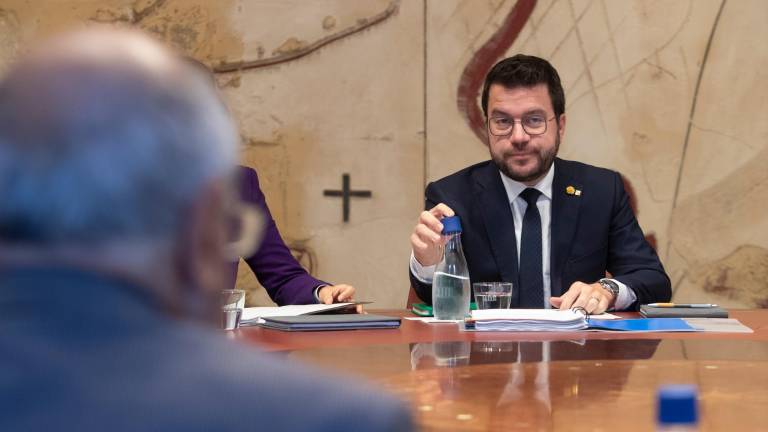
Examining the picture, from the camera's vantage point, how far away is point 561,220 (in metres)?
3.17

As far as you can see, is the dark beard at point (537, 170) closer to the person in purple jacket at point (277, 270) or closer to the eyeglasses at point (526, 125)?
the eyeglasses at point (526, 125)

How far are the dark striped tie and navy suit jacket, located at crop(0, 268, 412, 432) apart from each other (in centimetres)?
252

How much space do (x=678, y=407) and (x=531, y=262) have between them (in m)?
2.48

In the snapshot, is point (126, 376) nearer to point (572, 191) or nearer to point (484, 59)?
point (572, 191)

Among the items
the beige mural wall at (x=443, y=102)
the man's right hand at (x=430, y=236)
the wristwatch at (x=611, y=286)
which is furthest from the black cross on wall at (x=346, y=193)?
the wristwatch at (x=611, y=286)

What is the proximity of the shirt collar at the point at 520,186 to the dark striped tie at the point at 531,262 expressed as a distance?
8 centimetres

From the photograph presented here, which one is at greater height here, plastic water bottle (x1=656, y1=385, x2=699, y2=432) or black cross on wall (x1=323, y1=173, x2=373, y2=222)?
black cross on wall (x1=323, y1=173, x2=373, y2=222)

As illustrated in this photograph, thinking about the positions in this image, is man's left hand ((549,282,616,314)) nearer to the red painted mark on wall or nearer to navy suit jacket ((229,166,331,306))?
navy suit jacket ((229,166,331,306))

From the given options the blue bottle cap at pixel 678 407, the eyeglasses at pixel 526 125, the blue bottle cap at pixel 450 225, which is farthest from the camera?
the eyeglasses at pixel 526 125

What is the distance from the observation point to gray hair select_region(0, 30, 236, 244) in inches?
19.9

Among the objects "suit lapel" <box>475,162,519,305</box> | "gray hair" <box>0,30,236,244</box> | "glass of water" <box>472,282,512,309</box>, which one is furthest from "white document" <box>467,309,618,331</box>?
"gray hair" <box>0,30,236,244</box>

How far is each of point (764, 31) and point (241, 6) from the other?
89.0 inches

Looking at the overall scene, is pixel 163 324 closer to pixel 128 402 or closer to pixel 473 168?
pixel 128 402

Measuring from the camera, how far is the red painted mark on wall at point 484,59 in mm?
4355
